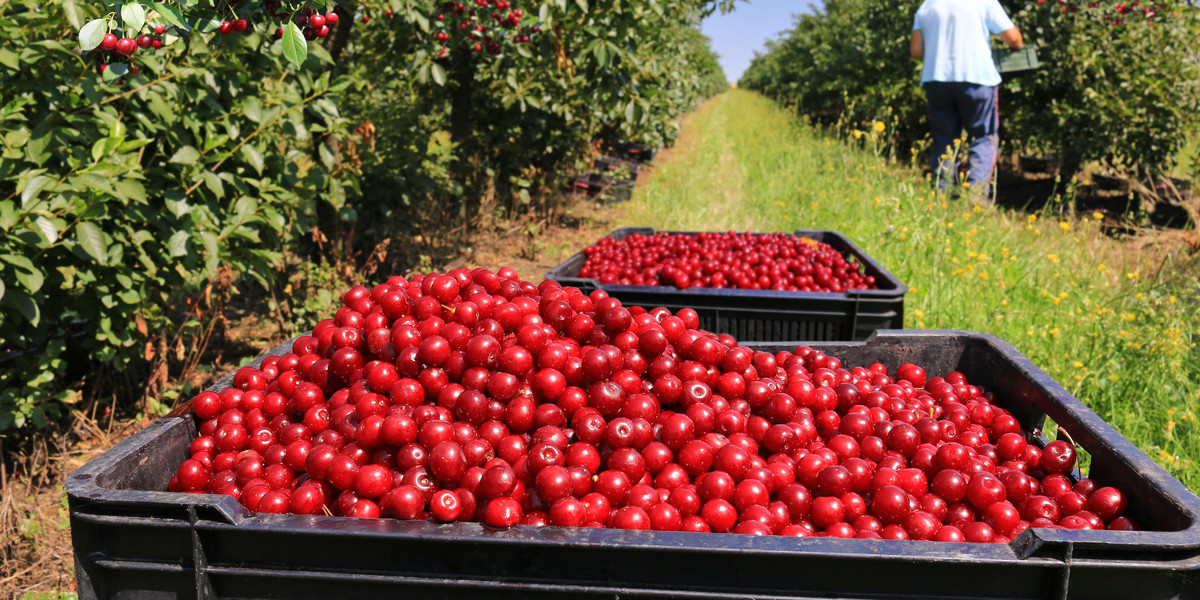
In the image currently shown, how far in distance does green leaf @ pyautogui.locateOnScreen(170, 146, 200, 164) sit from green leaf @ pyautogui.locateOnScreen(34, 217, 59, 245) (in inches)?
26.3

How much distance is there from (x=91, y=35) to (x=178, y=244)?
71.7 inches

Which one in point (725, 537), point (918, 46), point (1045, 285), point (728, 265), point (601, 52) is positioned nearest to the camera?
point (725, 537)

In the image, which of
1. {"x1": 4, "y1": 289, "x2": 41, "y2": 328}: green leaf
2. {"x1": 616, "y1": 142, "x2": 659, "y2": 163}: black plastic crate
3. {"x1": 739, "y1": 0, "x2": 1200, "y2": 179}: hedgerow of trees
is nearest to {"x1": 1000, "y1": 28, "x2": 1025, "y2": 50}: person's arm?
{"x1": 739, "y1": 0, "x2": 1200, "y2": 179}: hedgerow of trees

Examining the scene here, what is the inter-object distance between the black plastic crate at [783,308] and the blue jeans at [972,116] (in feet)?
13.2

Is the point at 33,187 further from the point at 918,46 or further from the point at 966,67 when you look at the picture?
the point at 918,46

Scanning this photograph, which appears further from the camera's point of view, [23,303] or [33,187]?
[23,303]

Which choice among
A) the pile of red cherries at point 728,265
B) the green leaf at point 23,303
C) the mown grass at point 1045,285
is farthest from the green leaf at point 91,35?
the mown grass at point 1045,285

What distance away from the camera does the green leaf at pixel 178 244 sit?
9.35 feet

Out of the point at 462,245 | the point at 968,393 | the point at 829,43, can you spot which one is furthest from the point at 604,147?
the point at 829,43

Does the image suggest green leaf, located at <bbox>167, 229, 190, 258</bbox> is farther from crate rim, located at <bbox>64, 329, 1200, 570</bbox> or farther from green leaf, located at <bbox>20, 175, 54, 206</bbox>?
crate rim, located at <bbox>64, 329, 1200, 570</bbox>

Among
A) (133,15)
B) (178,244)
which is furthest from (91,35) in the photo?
(178,244)

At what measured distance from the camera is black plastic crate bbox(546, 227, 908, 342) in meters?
2.99

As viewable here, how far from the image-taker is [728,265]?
3.71m

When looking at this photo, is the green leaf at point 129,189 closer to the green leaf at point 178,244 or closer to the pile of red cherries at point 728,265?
the green leaf at point 178,244
